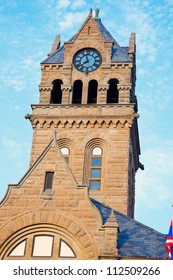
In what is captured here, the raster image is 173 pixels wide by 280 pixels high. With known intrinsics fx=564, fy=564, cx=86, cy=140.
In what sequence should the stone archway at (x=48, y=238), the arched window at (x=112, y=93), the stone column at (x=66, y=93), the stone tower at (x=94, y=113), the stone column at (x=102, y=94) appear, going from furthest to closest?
the arched window at (x=112, y=93)
the stone column at (x=66, y=93)
the stone column at (x=102, y=94)
the stone tower at (x=94, y=113)
the stone archway at (x=48, y=238)

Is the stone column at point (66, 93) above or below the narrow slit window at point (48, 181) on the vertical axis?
above

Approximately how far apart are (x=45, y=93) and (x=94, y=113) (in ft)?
16.1

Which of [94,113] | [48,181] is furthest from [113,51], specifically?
[48,181]

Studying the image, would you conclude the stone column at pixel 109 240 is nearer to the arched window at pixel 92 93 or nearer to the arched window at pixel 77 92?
the arched window at pixel 77 92

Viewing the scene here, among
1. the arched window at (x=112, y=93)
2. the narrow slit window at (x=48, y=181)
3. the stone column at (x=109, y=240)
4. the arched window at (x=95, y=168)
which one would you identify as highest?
the arched window at (x=112, y=93)

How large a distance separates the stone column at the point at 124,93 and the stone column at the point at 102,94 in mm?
1109

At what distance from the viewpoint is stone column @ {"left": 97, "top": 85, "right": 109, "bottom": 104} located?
44.6 metres

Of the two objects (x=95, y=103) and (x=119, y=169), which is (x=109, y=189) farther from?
(x=95, y=103)

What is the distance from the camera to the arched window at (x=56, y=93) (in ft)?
154

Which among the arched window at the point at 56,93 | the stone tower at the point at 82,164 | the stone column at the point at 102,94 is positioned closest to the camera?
the stone tower at the point at 82,164

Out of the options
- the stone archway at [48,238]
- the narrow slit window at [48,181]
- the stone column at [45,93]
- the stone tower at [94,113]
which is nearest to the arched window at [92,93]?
the stone tower at [94,113]

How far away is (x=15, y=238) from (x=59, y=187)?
122 inches

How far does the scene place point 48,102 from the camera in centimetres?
4556

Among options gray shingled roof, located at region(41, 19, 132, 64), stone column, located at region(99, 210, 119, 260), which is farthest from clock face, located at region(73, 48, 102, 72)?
stone column, located at region(99, 210, 119, 260)
